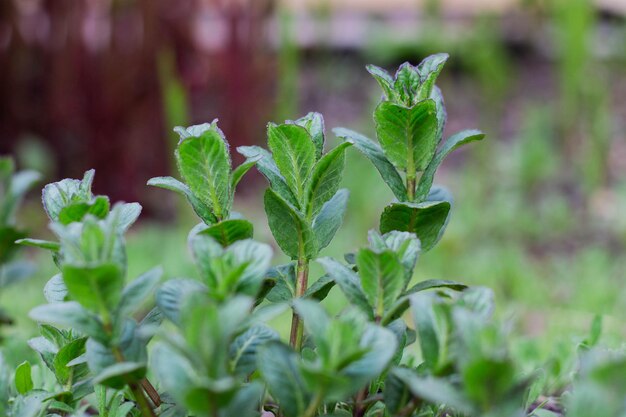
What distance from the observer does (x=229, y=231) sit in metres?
0.65

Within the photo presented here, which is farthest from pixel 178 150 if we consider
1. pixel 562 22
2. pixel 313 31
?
pixel 313 31

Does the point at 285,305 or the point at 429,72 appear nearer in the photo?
the point at 285,305

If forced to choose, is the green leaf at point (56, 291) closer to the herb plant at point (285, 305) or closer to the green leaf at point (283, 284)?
the herb plant at point (285, 305)

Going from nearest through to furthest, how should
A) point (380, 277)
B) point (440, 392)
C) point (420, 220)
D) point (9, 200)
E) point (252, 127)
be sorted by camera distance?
point (440, 392) < point (380, 277) < point (420, 220) < point (9, 200) < point (252, 127)

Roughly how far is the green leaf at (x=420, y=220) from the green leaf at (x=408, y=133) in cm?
3

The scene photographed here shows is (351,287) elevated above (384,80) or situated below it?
below

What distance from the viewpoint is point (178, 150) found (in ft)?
2.12

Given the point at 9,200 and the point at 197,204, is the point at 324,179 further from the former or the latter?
the point at 9,200

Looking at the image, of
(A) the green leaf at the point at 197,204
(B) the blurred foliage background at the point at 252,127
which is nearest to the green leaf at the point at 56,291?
(A) the green leaf at the point at 197,204

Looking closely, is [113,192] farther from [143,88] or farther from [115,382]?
[115,382]

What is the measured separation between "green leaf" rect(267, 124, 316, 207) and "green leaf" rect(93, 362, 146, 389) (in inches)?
7.7

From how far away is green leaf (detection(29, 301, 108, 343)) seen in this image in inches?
21.5

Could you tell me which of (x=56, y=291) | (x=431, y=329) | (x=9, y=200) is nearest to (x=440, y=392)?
(x=431, y=329)

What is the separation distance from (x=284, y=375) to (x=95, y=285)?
12 cm
